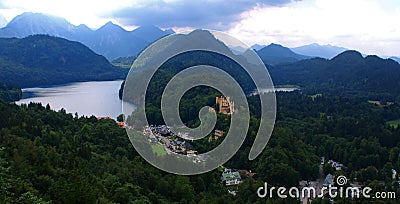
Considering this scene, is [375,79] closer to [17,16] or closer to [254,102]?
[254,102]

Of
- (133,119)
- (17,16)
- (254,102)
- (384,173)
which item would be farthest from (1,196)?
(17,16)

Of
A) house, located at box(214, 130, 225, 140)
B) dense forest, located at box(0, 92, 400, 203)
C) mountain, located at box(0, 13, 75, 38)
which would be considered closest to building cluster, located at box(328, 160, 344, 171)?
dense forest, located at box(0, 92, 400, 203)

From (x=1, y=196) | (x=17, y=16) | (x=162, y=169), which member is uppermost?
(x=17, y=16)

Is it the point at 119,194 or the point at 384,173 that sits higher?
the point at 119,194

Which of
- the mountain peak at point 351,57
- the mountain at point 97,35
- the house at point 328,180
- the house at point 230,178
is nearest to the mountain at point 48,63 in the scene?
the mountain peak at point 351,57

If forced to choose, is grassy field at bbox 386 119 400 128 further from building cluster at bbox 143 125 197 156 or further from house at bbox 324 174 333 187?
building cluster at bbox 143 125 197 156
